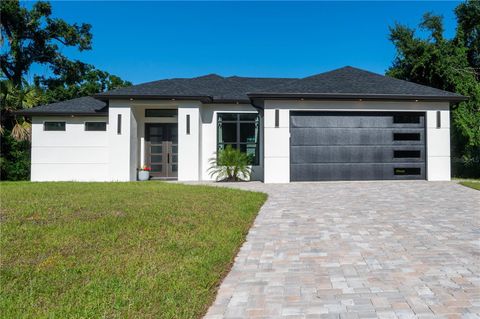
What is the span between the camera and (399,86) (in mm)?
13508

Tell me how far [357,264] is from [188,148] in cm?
1000

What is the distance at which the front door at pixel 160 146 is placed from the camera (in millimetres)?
15055

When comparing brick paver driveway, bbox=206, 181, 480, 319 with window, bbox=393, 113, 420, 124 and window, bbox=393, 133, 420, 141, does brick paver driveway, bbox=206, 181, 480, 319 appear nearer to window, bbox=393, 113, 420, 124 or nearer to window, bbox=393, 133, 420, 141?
window, bbox=393, 133, 420, 141

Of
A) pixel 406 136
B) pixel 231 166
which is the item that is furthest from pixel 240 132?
pixel 406 136

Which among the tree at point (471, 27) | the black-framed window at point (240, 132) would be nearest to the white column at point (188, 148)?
the black-framed window at point (240, 132)

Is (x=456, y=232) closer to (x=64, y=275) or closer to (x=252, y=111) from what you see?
(x=64, y=275)

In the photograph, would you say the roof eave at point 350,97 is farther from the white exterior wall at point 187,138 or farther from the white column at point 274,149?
the white exterior wall at point 187,138

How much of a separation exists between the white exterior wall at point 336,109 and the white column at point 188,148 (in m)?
2.87

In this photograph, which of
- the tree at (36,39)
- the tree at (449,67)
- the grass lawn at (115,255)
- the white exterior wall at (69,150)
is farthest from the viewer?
the tree at (36,39)

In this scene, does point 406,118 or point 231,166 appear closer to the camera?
point 406,118

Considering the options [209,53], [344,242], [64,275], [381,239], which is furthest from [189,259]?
[209,53]

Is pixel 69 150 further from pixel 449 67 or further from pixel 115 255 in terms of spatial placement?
pixel 449 67

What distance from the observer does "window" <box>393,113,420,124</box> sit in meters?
13.1

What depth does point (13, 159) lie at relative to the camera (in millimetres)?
15383
